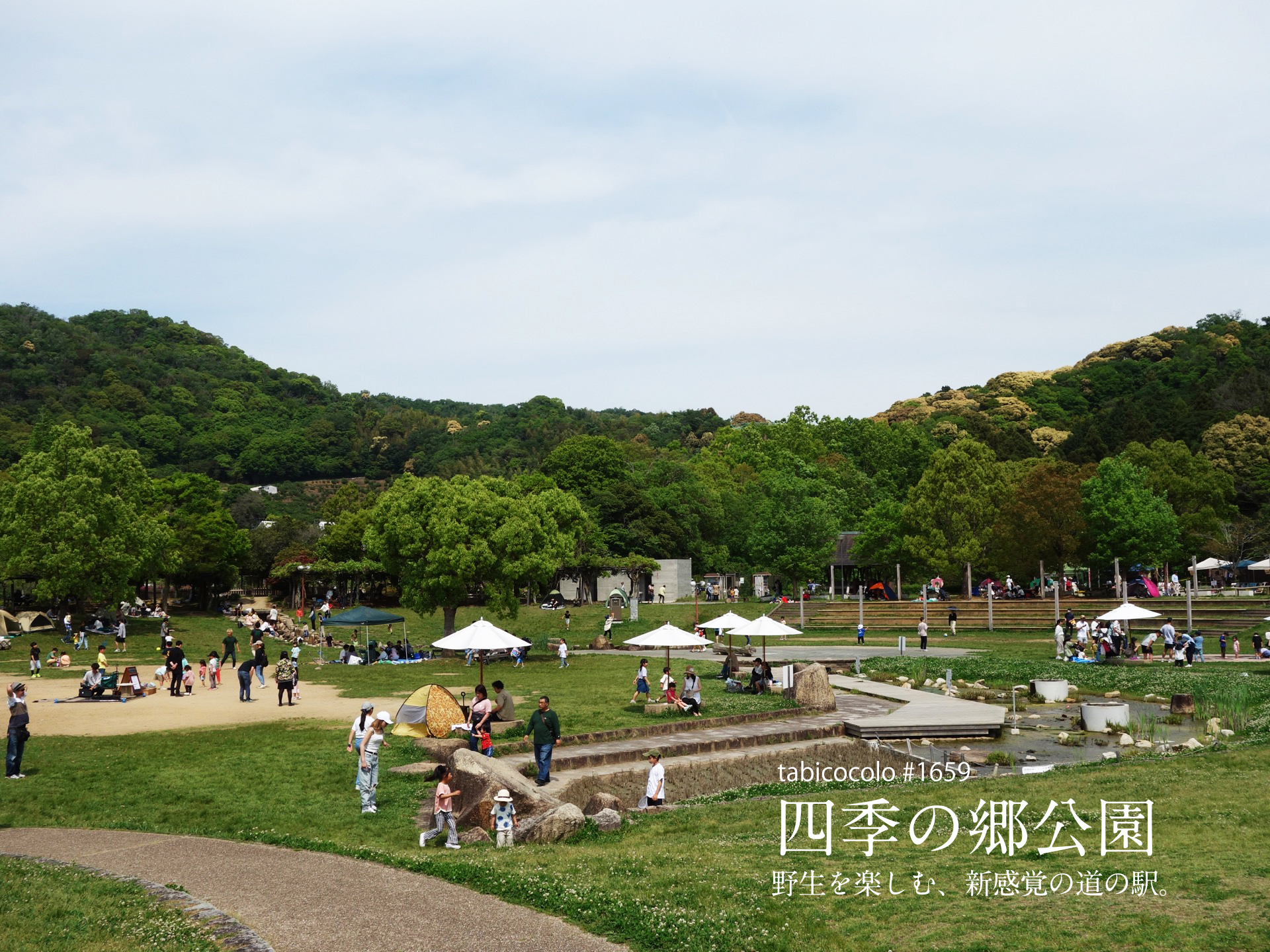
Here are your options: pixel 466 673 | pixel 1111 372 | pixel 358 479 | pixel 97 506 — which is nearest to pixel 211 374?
pixel 358 479

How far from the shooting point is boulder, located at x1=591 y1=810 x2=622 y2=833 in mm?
13453

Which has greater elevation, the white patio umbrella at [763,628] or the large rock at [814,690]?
the white patio umbrella at [763,628]

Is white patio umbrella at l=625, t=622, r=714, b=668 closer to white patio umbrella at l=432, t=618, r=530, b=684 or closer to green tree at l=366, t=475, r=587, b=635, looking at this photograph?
white patio umbrella at l=432, t=618, r=530, b=684

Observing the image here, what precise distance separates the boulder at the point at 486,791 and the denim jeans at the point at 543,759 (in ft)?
6.01

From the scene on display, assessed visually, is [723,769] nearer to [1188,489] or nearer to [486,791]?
[486,791]

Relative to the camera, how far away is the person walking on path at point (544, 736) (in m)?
16.3

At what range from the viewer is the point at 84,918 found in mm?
8852

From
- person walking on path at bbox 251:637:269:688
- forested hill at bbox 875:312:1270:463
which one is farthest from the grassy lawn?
forested hill at bbox 875:312:1270:463

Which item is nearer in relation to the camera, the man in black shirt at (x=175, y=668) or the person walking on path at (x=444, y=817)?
the person walking on path at (x=444, y=817)

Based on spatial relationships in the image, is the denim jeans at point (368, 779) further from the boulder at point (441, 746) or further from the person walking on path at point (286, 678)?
the person walking on path at point (286, 678)

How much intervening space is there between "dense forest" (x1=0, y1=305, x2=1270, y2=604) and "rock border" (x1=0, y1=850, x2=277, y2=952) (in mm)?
31014

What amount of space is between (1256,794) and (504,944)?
35.1ft

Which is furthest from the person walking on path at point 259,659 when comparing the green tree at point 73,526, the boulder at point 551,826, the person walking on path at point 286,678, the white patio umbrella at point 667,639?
the green tree at point 73,526

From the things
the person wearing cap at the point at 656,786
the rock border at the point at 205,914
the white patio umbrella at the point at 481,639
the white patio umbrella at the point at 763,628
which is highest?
the white patio umbrella at the point at 481,639
